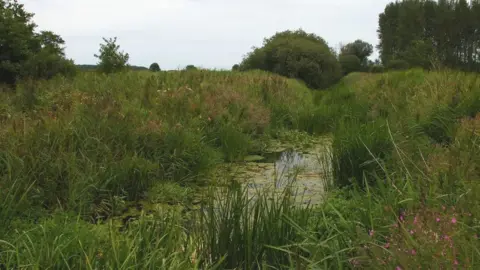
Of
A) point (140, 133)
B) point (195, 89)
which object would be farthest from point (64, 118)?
point (195, 89)

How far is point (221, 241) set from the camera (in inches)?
120

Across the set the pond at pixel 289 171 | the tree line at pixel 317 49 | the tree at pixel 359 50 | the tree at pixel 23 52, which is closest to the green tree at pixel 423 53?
the tree line at pixel 317 49

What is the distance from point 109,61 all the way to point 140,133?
344 inches

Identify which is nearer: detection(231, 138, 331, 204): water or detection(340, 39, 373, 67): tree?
detection(231, 138, 331, 204): water

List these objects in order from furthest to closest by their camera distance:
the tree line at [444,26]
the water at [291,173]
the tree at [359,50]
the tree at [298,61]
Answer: the tree line at [444,26], the tree at [359,50], the tree at [298,61], the water at [291,173]

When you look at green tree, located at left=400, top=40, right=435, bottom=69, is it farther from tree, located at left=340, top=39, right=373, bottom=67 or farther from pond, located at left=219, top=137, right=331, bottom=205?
tree, located at left=340, top=39, right=373, bottom=67

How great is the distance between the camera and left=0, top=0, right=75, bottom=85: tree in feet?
34.3

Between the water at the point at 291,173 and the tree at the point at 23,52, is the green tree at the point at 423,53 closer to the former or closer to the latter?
the water at the point at 291,173

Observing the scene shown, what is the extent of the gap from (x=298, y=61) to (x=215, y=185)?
19905 mm

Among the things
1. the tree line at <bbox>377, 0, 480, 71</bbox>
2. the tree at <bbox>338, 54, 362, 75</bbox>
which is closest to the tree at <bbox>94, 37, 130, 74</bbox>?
the tree at <bbox>338, 54, 362, 75</bbox>

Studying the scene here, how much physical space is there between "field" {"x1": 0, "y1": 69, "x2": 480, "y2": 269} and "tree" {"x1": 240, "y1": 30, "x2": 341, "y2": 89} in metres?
13.7

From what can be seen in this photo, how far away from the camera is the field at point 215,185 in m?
2.57

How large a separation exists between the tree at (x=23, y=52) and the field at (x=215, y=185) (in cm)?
145

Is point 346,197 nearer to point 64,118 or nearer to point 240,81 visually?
point 64,118
